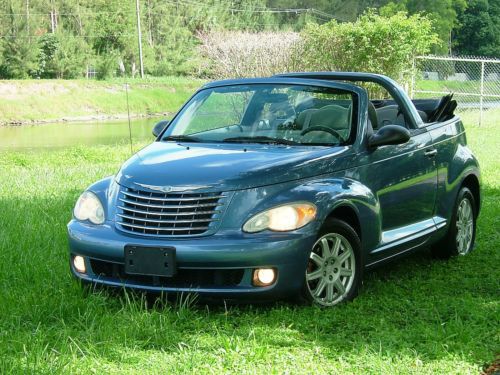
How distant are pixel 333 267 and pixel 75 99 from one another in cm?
5657

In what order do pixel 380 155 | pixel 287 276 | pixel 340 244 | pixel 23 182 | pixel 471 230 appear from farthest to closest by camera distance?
pixel 23 182 < pixel 471 230 < pixel 380 155 < pixel 340 244 < pixel 287 276

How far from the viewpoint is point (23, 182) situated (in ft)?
42.3

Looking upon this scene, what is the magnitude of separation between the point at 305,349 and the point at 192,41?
92.7 metres

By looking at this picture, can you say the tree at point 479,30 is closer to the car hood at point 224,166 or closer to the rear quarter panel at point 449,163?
the rear quarter panel at point 449,163

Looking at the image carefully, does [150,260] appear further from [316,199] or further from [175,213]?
[316,199]

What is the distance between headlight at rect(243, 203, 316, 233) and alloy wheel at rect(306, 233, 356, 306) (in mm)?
211

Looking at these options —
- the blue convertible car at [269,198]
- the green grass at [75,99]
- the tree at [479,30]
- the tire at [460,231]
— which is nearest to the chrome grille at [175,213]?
the blue convertible car at [269,198]

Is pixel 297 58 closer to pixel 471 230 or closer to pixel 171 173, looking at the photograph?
pixel 471 230

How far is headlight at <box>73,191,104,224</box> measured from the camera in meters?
5.99

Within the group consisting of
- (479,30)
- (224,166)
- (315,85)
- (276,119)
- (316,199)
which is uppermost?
(315,85)

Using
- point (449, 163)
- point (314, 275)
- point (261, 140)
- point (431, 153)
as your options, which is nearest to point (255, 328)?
point (314, 275)

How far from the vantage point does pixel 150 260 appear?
5.55 m

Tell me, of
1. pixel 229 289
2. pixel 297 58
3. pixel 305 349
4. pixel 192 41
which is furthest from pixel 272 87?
pixel 192 41

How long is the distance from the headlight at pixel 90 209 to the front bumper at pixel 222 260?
0.17m
